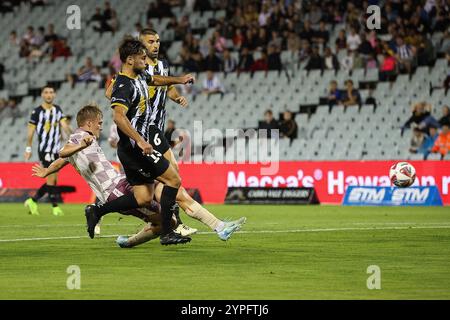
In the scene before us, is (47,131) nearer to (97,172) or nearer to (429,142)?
(97,172)

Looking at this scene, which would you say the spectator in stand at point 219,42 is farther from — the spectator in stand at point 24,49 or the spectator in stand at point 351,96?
the spectator in stand at point 24,49

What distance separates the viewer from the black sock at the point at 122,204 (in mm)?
12828

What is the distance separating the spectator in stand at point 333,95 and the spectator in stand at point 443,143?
3.84m

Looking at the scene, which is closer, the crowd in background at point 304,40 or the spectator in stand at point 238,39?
the crowd in background at point 304,40

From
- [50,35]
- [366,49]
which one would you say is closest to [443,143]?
[366,49]

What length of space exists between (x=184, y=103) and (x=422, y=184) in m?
13.2

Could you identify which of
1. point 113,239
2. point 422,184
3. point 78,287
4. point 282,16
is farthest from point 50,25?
point 78,287

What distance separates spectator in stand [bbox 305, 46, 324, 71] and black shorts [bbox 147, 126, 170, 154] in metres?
18.2

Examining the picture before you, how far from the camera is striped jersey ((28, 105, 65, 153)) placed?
2269 cm

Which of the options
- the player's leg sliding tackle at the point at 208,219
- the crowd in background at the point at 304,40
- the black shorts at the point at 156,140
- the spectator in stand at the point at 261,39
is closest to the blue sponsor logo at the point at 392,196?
the crowd in background at the point at 304,40

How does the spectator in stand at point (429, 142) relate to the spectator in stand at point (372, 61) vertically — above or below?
below

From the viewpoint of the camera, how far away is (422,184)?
2552 centimetres

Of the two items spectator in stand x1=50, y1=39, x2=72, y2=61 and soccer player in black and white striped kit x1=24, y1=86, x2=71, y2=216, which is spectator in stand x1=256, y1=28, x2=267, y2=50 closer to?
spectator in stand x1=50, y1=39, x2=72, y2=61
